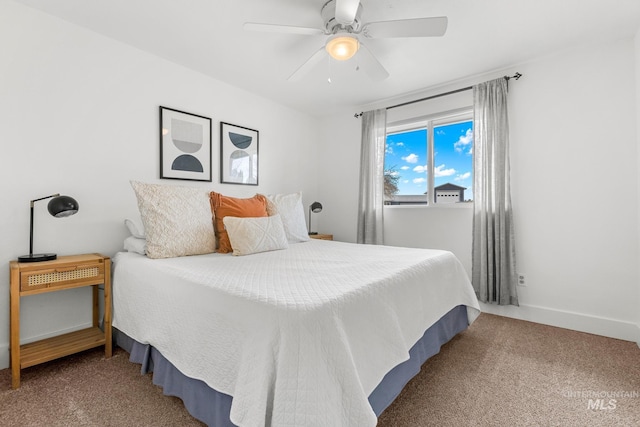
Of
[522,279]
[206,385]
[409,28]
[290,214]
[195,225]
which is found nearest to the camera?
[206,385]

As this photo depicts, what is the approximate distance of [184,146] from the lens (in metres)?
2.80

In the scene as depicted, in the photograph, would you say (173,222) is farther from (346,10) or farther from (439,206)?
(439,206)

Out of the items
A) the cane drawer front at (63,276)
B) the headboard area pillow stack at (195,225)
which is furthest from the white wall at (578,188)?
the cane drawer front at (63,276)

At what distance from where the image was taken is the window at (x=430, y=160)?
125 inches

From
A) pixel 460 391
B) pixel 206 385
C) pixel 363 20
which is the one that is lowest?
pixel 460 391

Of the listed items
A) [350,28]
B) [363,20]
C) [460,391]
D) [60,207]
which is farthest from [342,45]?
[460,391]

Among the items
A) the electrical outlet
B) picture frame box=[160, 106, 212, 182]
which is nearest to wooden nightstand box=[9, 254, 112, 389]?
picture frame box=[160, 106, 212, 182]

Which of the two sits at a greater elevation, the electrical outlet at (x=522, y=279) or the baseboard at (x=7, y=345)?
the electrical outlet at (x=522, y=279)

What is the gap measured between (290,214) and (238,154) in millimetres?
986

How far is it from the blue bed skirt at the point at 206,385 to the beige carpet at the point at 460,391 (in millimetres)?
100

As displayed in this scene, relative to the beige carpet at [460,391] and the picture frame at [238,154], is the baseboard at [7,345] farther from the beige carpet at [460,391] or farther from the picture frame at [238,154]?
the picture frame at [238,154]

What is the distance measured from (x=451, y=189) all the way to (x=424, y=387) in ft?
7.22

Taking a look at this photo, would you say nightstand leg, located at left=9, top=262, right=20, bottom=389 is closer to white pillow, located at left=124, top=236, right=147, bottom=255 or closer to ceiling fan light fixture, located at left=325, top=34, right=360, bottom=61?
white pillow, located at left=124, top=236, right=147, bottom=255

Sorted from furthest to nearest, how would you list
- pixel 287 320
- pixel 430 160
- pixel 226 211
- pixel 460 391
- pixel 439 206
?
pixel 430 160, pixel 439 206, pixel 226 211, pixel 460 391, pixel 287 320
